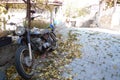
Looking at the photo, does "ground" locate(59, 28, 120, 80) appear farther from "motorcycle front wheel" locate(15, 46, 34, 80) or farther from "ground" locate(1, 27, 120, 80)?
"motorcycle front wheel" locate(15, 46, 34, 80)

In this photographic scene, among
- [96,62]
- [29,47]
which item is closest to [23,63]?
[29,47]

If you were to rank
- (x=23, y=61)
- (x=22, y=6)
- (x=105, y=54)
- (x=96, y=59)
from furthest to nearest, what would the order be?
(x=22, y=6) → (x=105, y=54) → (x=96, y=59) → (x=23, y=61)

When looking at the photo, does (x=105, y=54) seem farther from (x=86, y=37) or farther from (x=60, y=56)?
(x=86, y=37)

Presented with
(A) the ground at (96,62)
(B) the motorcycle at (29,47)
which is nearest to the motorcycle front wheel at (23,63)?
(B) the motorcycle at (29,47)

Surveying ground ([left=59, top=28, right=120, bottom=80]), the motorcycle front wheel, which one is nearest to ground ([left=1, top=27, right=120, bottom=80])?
ground ([left=59, top=28, right=120, bottom=80])

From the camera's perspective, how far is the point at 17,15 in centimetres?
1391

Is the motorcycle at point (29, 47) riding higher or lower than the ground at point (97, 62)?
higher

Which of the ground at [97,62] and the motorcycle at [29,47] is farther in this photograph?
the ground at [97,62]

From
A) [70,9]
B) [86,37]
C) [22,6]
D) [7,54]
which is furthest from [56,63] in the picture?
[70,9]

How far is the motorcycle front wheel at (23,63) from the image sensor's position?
13.5ft

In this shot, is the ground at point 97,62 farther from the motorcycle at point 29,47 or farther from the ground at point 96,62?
the motorcycle at point 29,47

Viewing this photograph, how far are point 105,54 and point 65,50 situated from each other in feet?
3.74

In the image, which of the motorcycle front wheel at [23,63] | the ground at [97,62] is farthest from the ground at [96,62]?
the motorcycle front wheel at [23,63]

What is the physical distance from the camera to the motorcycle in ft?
13.9
